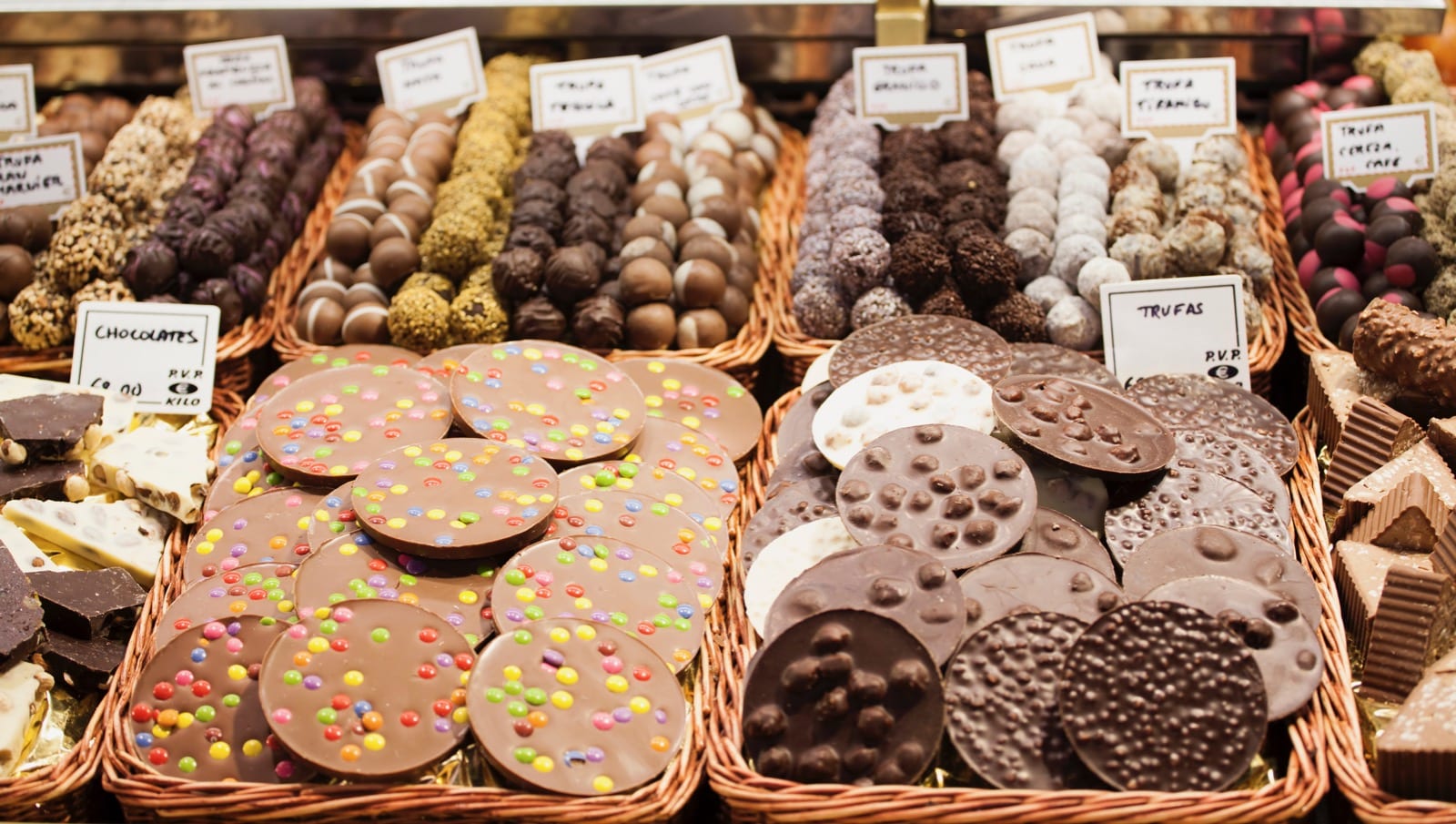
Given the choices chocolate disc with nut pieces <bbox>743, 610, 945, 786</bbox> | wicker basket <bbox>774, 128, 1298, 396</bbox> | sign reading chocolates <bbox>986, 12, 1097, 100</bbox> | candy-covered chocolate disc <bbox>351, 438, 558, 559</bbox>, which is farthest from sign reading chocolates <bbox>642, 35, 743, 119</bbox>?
chocolate disc with nut pieces <bbox>743, 610, 945, 786</bbox>

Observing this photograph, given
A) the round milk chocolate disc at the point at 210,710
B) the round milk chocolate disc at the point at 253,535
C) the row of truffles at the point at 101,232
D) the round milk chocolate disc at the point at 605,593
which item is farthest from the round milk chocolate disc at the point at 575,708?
the row of truffles at the point at 101,232

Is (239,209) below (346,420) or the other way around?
the other way around

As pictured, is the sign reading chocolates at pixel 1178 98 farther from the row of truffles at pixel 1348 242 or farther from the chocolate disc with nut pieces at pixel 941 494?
the chocolate disc with nut pieces at pixel 941 494

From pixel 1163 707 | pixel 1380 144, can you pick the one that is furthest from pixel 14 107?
pixel 1380 144

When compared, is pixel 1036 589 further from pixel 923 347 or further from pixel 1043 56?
pixel 1043 56

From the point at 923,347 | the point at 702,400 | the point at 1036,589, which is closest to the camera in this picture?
the point at 1036,589

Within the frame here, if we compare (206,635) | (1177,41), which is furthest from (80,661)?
(1177,41)

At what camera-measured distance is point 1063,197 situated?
3182 mm

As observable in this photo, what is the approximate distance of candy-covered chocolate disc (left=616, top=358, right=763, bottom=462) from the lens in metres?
2.75

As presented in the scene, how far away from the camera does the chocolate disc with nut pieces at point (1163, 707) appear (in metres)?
1.91

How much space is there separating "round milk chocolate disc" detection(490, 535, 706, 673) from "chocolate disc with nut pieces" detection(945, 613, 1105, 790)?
465 mm

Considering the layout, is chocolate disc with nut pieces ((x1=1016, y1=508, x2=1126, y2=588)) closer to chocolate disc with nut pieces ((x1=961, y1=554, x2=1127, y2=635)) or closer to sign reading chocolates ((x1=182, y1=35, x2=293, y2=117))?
chocolate disc with nut pieces ((x1=961, y1=554, x2=1127, y2=635))

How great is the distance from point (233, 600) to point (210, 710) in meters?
0.24

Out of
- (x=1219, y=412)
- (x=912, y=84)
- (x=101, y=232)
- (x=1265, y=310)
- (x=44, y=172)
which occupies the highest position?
(x=912, y=84)
